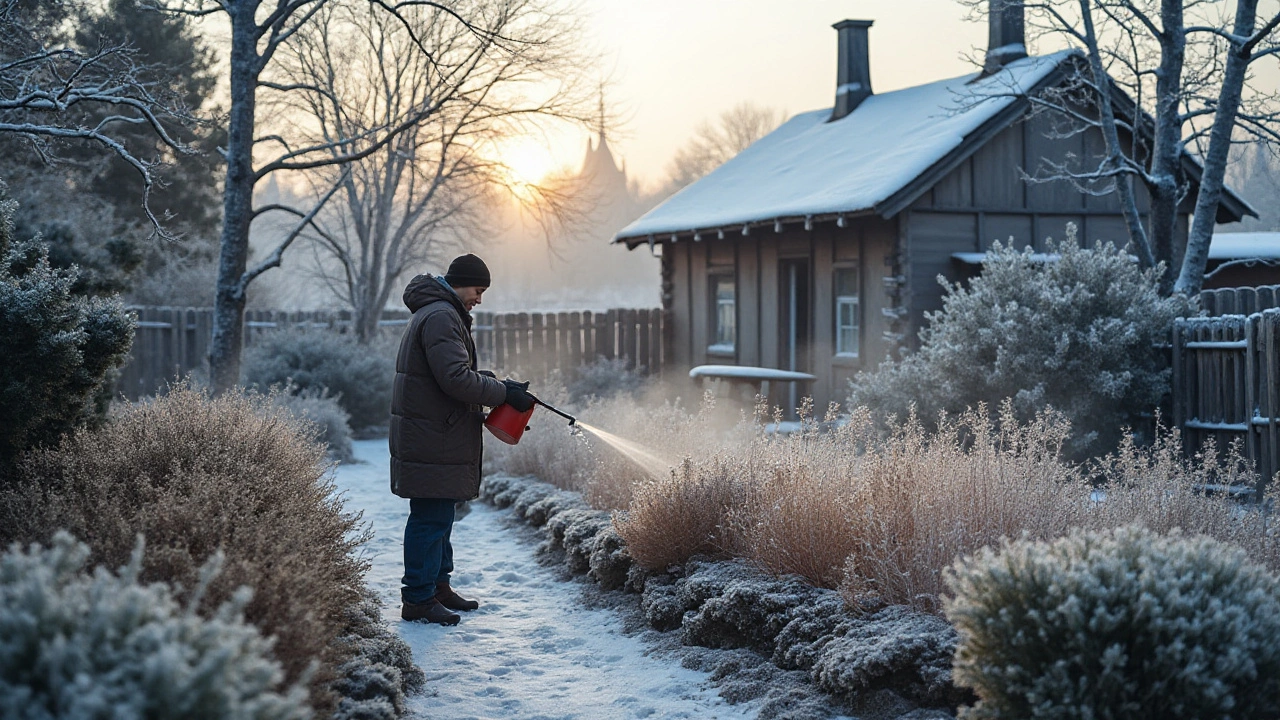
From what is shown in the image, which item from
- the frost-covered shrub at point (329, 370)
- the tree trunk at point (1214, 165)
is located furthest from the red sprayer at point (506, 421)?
the frost-covered shrub at point (329, 370)

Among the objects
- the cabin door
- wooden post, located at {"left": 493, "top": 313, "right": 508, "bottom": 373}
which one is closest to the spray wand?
the cabin door

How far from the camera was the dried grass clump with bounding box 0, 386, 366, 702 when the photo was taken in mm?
3863

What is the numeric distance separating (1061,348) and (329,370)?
34.5 feet

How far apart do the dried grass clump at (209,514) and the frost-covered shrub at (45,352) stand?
0.55 feet

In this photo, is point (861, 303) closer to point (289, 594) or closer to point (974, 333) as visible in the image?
point (974, 333)

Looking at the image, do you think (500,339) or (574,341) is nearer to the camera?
(500,339)

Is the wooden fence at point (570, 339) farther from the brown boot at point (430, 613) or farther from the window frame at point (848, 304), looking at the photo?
the brown boot at point (430, 613)

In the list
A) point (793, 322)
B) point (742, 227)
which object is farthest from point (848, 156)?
point (793, 322)

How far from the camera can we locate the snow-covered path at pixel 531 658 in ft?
16.3

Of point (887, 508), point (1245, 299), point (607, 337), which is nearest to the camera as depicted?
point (887, 508)

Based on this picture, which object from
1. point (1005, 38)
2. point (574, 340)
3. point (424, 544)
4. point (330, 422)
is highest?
point (1005, 38)

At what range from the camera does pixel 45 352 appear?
18.0 ft

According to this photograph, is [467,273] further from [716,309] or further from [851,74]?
[851,74]

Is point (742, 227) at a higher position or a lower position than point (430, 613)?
higher
